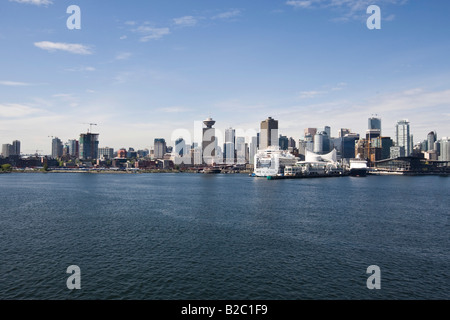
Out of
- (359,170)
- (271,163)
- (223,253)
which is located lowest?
(223,253)

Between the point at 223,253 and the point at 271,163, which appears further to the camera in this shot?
the point at 271,163

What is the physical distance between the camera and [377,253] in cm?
2789

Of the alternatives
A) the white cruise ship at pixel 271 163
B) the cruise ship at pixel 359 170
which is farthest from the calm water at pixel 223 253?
the cruise ship at pixel 359 170

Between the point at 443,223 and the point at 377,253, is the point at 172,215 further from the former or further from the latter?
the point at 443,223

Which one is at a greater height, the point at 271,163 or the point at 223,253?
the point at 271,163

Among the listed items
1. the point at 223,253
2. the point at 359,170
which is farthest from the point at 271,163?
the point at 223,253

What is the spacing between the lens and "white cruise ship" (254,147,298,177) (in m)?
150

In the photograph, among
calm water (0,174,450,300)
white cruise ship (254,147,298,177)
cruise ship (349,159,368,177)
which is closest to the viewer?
calm water (0,174,450,300)

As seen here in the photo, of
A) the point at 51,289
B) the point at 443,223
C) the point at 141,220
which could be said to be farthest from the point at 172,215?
the point at 443,223

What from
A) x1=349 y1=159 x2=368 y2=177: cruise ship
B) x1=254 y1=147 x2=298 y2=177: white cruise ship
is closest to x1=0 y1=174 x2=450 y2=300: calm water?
x1=254 y1=147 x2=298 y2=177: white cruise ship

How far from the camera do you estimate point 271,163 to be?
15638cm

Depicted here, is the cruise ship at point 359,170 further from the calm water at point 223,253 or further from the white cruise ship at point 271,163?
the calm water at point 223,253

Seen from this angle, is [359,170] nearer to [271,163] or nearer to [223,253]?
[271,163]

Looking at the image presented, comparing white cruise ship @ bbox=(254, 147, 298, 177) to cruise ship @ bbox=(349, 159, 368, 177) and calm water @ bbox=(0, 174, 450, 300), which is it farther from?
calm water @ bbox=(0, 174, 450, 300)
